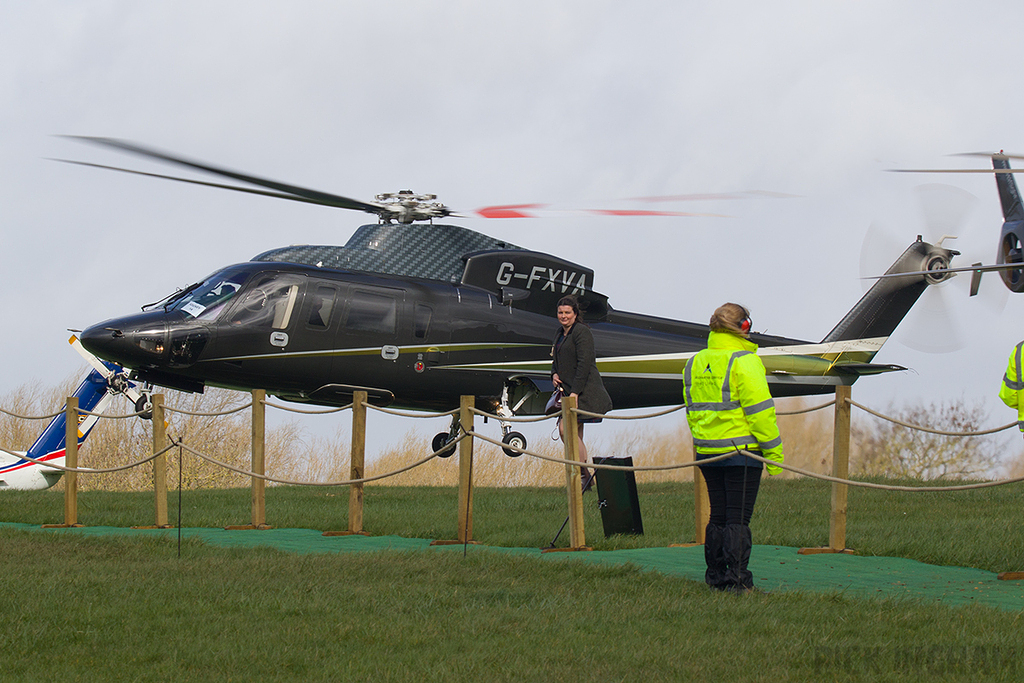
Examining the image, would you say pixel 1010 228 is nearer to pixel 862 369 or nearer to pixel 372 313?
pixel 862 369

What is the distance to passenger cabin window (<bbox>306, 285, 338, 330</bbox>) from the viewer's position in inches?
513

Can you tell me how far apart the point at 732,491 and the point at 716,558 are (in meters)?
0.41

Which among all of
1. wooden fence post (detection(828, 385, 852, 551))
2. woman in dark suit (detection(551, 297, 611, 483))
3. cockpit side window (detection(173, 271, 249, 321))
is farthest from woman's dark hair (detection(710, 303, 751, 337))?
cockpit side window (detection(173, 271, 249, 321))

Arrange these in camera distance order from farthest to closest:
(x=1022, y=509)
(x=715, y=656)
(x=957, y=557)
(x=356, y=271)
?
(x=356, y=271) < (x=1022, y=509) < (x=957, y=557) < (x=715, y=656)

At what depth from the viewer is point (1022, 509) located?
34.4ft

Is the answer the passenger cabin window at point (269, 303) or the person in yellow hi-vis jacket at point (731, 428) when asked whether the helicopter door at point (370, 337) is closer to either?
the passenger cabin window at point (269, 303)

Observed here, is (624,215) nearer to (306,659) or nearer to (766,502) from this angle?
(766,502)

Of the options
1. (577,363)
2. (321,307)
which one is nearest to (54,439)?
(321,307)

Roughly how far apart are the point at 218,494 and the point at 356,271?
3538mm

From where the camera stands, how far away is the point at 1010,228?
20.7 metres

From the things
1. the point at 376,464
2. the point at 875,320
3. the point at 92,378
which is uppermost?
the point at 875,320

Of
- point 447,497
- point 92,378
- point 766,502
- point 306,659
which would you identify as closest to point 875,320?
point 766,502

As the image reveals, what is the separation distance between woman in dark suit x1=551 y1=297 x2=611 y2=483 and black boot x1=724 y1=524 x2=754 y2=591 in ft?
10.5

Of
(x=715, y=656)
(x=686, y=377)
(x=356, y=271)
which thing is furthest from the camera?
(x=356, y=271)
